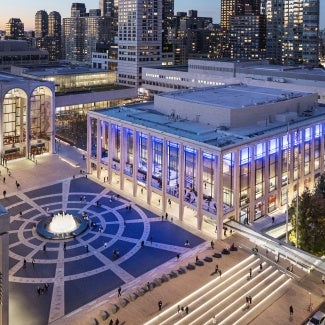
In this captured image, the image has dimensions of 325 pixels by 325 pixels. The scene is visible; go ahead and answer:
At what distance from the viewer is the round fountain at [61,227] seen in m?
61.4

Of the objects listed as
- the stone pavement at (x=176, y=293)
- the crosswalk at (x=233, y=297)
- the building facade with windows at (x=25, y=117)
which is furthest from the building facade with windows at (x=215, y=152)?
the building facade with windows at (x=25, y=117)

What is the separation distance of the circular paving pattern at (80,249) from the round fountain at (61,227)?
813 millimetres

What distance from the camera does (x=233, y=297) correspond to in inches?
1937

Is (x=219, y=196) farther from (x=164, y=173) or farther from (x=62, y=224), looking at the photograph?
(x=62, y=224)

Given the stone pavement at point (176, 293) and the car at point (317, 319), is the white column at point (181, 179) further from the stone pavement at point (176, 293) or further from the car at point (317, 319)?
the car at point (317, 319)

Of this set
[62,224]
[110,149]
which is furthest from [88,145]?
[62,224]

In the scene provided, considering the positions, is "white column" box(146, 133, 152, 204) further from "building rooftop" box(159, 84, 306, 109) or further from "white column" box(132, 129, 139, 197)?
"building rooftop" box(159, 84, 306, 109)

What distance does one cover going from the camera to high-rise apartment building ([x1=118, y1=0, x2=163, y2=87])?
184 m

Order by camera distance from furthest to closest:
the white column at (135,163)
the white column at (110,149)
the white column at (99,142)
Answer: the white column at (99,142) < the white column at (110,149) < the white column at (135,163)

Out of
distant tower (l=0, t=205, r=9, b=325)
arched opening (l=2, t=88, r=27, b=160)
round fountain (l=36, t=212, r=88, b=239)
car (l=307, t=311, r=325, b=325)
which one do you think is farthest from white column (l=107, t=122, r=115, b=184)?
car (l=307, t=311, r=325, b=325)

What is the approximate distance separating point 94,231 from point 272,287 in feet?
81.6

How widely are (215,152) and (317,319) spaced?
79.4 ft

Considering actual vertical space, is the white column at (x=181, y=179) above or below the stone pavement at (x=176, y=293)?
above

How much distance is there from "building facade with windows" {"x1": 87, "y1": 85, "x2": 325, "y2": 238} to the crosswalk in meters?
9.25
